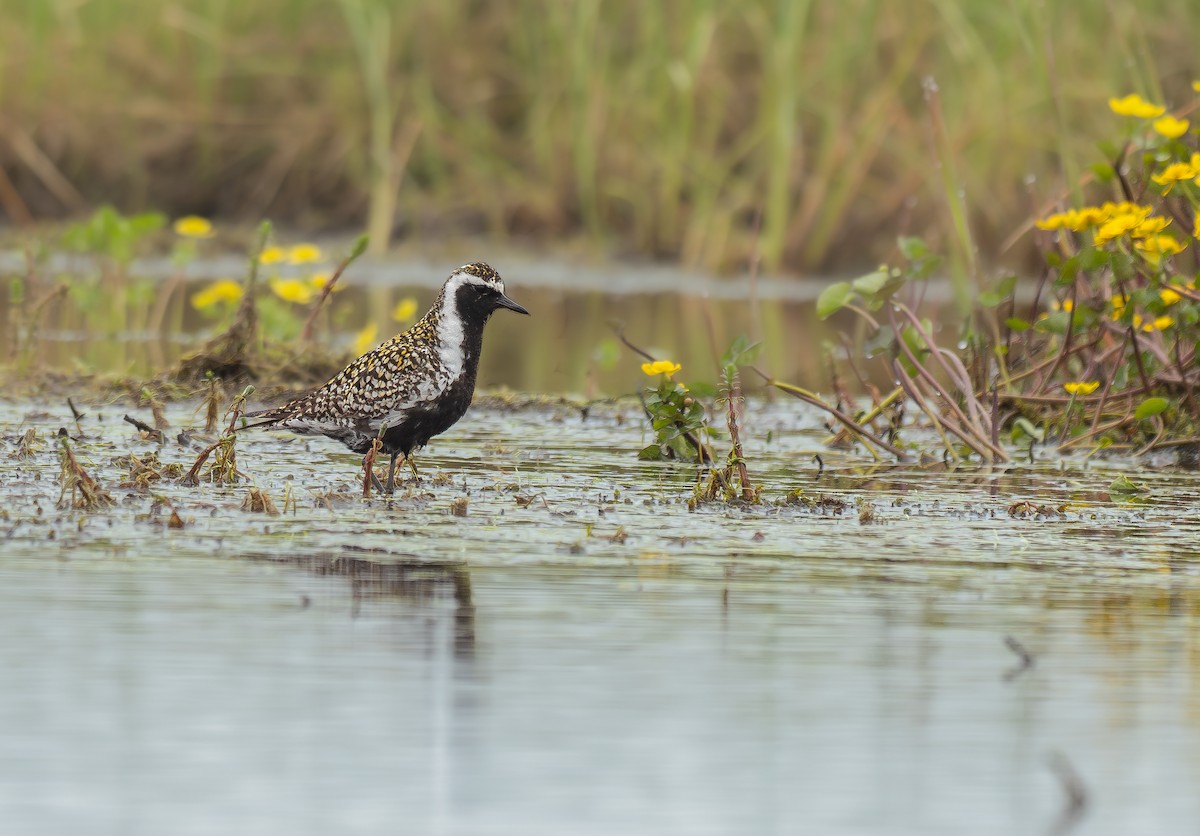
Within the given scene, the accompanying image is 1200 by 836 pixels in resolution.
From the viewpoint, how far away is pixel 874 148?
51.0 ft

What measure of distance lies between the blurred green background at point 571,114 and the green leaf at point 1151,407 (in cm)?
683

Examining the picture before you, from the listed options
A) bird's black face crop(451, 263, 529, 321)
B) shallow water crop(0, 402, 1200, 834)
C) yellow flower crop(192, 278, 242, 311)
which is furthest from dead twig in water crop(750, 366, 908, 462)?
yellow flower crop(192, 278, 242, 311)

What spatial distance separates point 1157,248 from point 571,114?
8.85 meters

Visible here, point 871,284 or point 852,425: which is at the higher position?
point 871,284

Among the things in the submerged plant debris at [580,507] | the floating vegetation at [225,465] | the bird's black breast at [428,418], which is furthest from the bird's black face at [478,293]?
the floating vegetation at [225,465]

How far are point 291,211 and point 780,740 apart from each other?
46.9 ft

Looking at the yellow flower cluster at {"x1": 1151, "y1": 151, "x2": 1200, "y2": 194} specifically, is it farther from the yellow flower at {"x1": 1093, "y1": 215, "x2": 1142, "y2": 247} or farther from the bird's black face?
the bird's black face

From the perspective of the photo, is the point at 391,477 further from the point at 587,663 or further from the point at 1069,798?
the point at 1069,798

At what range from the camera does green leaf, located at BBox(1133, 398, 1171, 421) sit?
7.75m

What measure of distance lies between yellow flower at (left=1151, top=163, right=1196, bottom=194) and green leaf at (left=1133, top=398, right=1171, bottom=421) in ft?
2.39

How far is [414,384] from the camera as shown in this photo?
6.81 meters

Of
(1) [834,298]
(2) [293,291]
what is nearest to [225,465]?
(1) [834,298]

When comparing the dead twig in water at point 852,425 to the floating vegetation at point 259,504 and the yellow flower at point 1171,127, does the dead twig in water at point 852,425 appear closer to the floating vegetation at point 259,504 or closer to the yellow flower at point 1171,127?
the yellow flower at point 1171,127

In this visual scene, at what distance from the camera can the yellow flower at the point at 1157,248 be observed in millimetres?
7777
